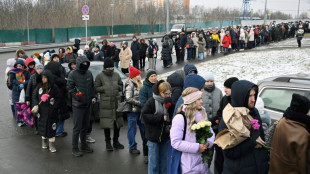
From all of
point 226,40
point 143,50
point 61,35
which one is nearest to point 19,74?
point 143,50

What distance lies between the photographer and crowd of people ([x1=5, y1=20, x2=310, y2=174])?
367 cm

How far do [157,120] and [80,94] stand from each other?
2.33m

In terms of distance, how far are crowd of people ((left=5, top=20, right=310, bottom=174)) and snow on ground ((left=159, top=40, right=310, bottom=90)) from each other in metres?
7.43

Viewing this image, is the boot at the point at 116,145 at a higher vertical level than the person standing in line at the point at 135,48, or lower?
lower

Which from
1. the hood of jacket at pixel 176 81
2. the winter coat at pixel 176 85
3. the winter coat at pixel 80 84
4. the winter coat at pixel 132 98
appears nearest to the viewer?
the winter coat at pixel 176 85

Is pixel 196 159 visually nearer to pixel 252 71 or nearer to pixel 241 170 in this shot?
pixel 241 170

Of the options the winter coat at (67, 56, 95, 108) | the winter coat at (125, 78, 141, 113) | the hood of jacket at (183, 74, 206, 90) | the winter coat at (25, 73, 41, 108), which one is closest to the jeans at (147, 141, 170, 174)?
the hood of jacket at (183, 74, 206, 90)

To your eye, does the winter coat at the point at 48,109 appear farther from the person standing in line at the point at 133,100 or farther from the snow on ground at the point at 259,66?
the snow on ground at the point at 259,66

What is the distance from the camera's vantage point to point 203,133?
4199 millimetres

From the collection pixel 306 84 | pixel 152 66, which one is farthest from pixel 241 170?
pixel 152 66

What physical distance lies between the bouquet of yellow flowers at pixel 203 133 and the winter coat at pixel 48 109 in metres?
4.04

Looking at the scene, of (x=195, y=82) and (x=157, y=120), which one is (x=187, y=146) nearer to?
(x=157, y=120)

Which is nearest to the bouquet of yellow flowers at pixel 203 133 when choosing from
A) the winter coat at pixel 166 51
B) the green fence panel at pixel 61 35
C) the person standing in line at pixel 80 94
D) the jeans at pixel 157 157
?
the jeans at pixel 157 157

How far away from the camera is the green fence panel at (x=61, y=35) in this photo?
4453 cm
